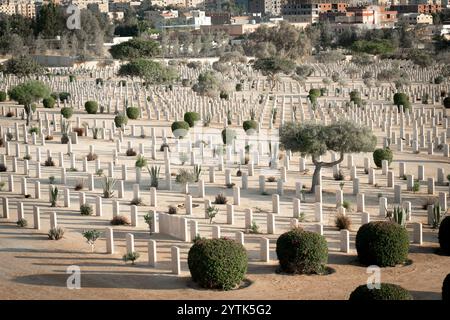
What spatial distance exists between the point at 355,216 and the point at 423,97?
96.6 ft

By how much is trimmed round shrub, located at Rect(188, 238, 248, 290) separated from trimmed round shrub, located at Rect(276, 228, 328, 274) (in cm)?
106

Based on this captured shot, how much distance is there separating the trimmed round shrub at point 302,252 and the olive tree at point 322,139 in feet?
26.2

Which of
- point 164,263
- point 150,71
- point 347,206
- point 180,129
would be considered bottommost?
point 164,263

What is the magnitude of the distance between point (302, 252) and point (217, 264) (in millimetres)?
1831

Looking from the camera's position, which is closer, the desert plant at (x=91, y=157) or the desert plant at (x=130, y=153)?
the desert plant at (x=91, y=157)

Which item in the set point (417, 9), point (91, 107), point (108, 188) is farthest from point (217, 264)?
point (417, 9)

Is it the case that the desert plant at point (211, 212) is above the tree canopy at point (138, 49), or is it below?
below

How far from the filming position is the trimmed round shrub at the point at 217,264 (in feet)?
48.2

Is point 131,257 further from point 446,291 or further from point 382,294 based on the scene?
point 446,291

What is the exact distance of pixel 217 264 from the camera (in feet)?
48.2

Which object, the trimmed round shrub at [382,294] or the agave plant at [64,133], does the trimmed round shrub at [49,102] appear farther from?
the trimmed round shrub at [382,294]

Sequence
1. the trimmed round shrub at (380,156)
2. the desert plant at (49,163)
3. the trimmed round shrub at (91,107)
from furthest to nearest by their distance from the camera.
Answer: the trimmed round shrub at (91,107)
the desert plant at (49,163)
the trimmed round shrub at (380,156)

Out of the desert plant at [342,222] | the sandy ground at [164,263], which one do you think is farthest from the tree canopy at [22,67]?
the desert plant at [342,222]
